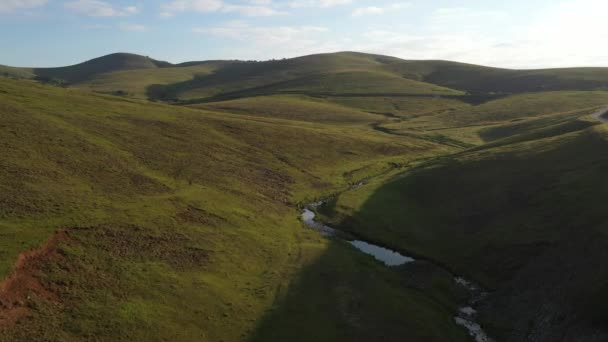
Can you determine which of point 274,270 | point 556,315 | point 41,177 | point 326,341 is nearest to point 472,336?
point 556,315

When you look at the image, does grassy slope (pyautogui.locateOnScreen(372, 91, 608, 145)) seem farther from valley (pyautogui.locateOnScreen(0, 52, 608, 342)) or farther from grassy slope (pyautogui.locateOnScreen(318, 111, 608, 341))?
grassy slope (pyautogui.locateOnScreen(318, 111, 608, 341))

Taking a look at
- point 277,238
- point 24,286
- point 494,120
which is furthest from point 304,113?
point 24,286

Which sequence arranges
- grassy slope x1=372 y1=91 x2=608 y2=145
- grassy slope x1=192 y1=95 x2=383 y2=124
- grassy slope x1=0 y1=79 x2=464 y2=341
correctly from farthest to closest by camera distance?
grassy slope x1=192 y1=95 x2=383 y2=124, grassy slope x1=372 y1=91 x2=608 y2=145, grassy slope x1=0 y1=79 x2=464 y2=341

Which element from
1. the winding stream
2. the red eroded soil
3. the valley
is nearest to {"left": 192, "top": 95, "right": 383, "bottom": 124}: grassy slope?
the valley

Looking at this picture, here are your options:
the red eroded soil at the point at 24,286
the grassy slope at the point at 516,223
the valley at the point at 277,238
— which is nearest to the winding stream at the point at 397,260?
the valley at the point at 277,238

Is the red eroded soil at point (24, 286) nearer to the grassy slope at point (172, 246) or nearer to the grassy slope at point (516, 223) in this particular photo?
the grassy slope at point (172, 246)

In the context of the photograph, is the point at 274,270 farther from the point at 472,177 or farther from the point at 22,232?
the point at 472,177

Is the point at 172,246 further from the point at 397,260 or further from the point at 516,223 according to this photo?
the point at 516,223
